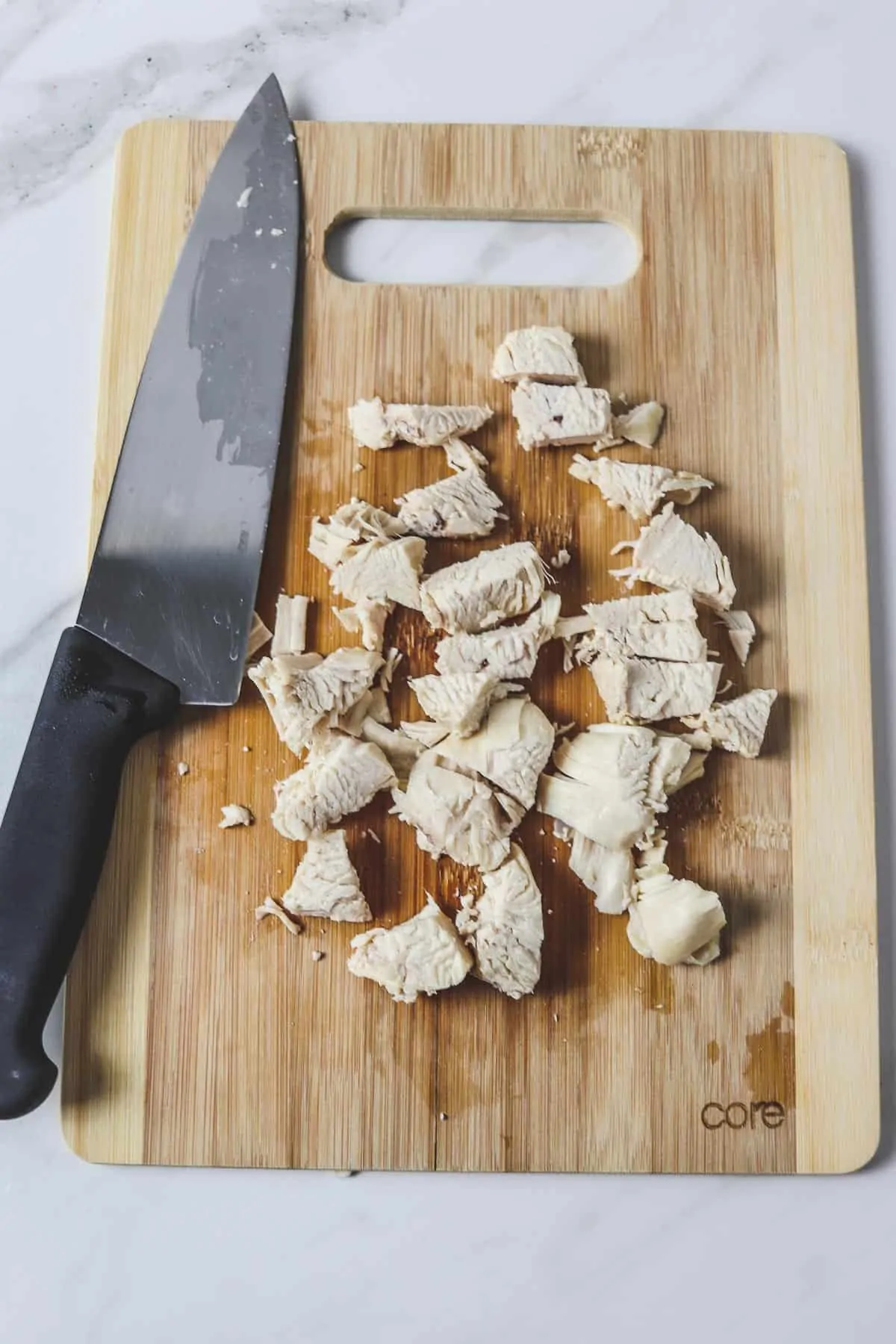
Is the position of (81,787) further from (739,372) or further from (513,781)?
(739,372)

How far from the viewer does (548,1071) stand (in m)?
1.64

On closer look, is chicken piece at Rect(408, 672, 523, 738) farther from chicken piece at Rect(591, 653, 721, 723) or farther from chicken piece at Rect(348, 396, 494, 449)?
chicken piece at Rect(348, 396, 494, 449)

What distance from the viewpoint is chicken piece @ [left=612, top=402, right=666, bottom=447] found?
1.71 m

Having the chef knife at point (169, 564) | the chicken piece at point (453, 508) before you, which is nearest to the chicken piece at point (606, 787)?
the chicken piece at point (453, 508)

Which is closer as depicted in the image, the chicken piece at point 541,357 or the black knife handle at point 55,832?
the black knife handle at point 55,832

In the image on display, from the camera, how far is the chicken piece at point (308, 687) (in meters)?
1.62

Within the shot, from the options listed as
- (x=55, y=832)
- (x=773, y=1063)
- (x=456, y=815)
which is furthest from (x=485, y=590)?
(x=773, y=1063)

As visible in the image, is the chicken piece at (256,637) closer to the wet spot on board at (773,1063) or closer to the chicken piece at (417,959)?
the chicken piece at (417,959)

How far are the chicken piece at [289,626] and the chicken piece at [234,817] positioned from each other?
21 cm

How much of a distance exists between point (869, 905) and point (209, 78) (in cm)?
155

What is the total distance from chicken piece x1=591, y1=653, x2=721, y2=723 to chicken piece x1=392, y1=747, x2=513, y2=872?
0.70 feet

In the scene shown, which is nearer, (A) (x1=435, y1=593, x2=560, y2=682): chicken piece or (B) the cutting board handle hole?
(A) (x1=435, y1=593, x2=560, y2=682): chicken piece

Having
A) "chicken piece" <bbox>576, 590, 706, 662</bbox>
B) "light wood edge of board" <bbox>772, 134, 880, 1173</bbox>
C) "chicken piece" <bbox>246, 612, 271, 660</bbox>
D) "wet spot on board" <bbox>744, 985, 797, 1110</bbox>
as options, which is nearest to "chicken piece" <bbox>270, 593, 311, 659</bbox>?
"chicken piece" <bbox>246, 612, 271, 660</bbox>

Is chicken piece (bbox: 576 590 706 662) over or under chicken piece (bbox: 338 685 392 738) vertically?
over
